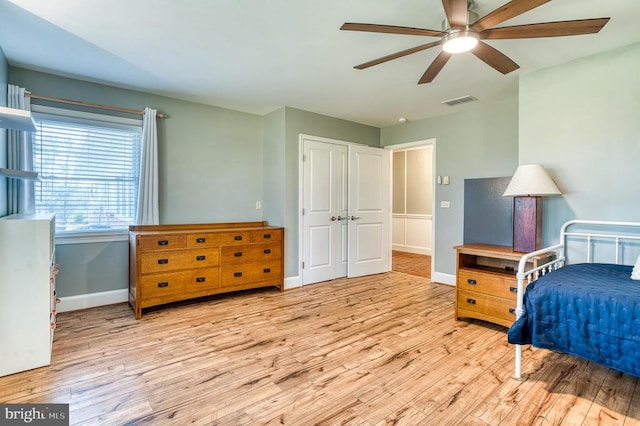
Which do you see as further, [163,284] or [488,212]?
[488,212]

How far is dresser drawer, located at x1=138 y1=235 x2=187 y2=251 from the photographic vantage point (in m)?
3.16

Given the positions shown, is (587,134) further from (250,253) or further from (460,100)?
(250,253)

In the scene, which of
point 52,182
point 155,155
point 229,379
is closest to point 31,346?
point 229,379

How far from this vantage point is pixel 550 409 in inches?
70.5

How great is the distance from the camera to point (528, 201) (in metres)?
2.90

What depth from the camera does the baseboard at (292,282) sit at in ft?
14.0

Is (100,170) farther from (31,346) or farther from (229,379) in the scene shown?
(229,379)

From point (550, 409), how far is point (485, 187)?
2.32 m

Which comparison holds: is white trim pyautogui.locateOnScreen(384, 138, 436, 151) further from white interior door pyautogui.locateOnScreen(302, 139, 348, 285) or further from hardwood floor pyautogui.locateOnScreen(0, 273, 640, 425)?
hardwood floor pyautogui.locateOnScreen(0, 273, 640, 425)

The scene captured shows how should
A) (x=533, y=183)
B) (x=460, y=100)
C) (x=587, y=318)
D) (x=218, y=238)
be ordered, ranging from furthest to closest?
(x=460, y=100), (x=218, y=238), (x=533, y=183), (x=587, y=318)

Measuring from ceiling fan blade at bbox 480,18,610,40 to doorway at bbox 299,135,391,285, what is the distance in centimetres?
277

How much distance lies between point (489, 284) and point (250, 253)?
2.60 meters

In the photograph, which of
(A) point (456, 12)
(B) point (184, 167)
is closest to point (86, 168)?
(B) point (184, 167)

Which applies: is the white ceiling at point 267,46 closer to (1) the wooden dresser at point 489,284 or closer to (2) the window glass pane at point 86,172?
(2) the window glass pane at point 86,172
